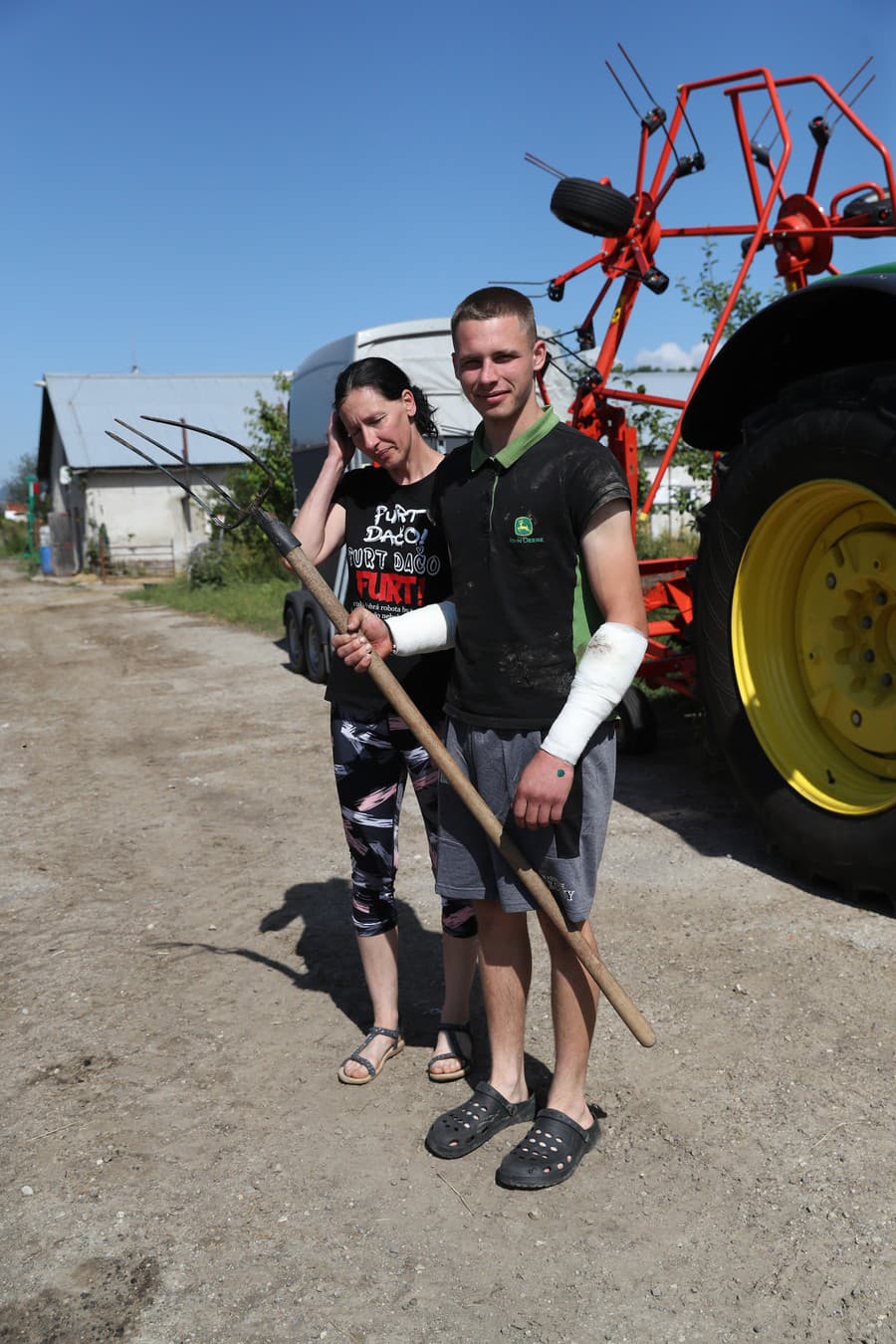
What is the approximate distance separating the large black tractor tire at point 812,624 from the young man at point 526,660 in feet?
5.15

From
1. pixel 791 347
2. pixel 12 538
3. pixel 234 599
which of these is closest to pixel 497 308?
pixel 791 347

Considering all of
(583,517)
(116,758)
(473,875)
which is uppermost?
(583,517)

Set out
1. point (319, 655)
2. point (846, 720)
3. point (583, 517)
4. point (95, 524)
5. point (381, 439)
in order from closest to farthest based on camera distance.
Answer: point (583, 517), point (381, 439), point (846, 720), point (319, 655), point (95, 524)

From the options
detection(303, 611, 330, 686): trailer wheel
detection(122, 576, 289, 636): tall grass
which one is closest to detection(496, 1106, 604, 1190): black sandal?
detection(303, 611, 330, 686): trailer wheel

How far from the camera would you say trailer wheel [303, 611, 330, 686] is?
9312 mm

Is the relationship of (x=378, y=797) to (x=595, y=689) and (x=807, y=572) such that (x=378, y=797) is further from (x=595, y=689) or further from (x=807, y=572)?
(x=807, y=572)

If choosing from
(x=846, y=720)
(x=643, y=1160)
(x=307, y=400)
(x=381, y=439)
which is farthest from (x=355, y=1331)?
(x=307, y=400)

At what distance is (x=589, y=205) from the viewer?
18.1 ft

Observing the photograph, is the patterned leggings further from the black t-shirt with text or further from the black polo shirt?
the black polo shirt

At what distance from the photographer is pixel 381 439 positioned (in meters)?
2.96

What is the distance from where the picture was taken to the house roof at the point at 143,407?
31094 millimetres

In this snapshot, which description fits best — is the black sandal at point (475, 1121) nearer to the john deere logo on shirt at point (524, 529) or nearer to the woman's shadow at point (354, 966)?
the woman's shadow at point (354, 966)

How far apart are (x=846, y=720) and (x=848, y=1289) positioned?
232 centimetres

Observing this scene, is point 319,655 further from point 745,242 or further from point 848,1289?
point 848,1289
